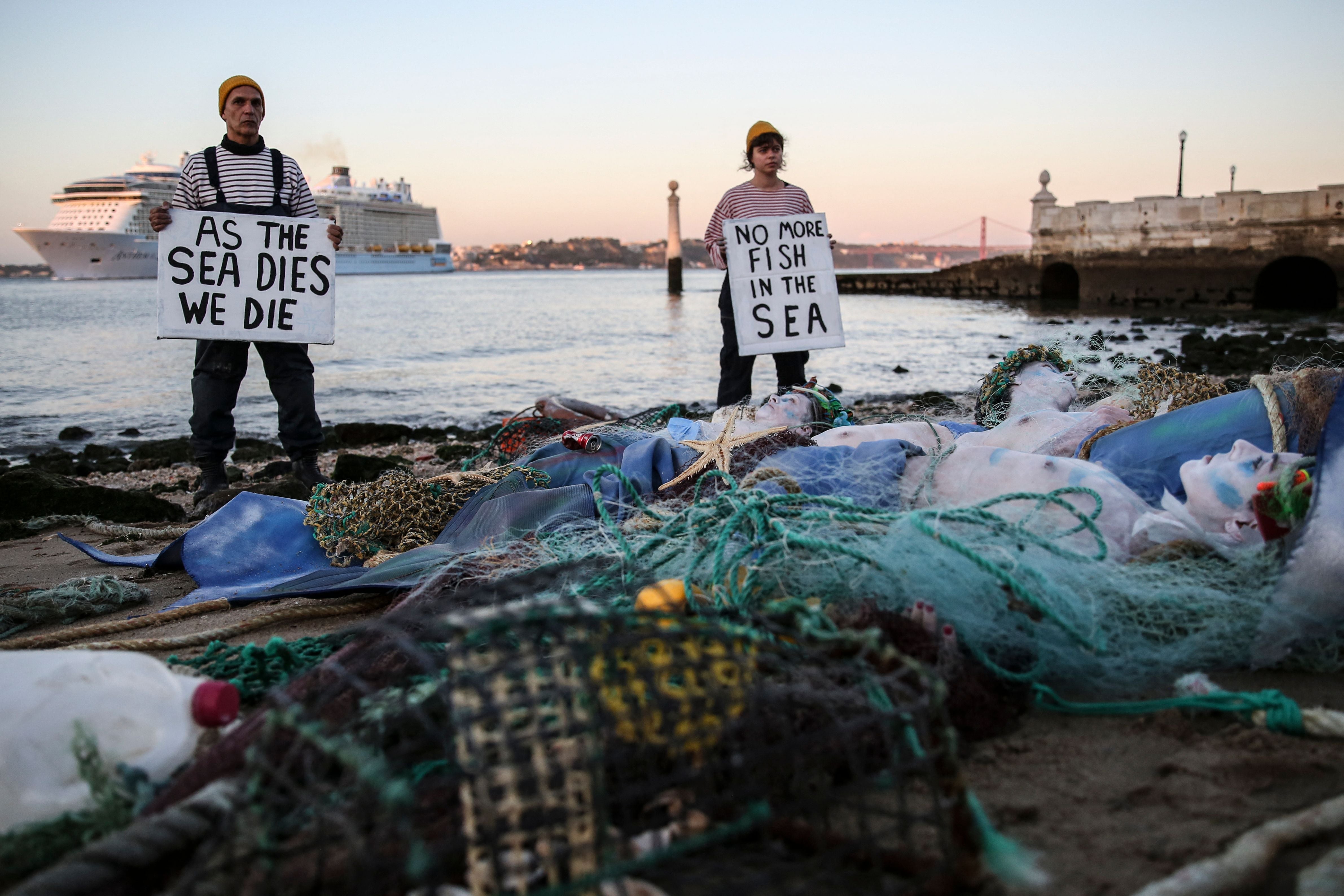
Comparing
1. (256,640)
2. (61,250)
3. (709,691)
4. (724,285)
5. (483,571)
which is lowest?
(256,640)

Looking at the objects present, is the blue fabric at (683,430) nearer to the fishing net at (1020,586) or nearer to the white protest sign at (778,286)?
the fishing net at (1020,586)

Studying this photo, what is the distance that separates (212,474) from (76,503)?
75cm

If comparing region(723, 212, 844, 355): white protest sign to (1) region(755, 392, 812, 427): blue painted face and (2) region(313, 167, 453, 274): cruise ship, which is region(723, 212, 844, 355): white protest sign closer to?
(1) region(755, 392, 812, 427): blue painted face

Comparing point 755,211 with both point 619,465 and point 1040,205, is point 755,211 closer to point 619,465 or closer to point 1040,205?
point 619,465

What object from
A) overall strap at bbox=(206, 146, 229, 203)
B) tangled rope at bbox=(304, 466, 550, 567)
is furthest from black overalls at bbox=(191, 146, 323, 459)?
tangled rope at bbox=(304, 466, 550, 567)

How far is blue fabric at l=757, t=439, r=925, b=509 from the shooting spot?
2930 millimetres

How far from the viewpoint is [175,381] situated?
15.8m

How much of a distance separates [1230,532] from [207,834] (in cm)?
257

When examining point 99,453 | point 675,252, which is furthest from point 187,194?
point 675,252

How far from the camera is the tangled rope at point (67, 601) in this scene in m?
2.96

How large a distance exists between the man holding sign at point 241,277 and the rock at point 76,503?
31 centimetres

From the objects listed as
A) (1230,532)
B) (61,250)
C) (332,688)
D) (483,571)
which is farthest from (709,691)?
(61,250)

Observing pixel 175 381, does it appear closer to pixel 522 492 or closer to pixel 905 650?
pixel 522 492

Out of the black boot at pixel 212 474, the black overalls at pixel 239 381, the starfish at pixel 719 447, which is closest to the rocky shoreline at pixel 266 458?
the black boot at pixel 212 474
